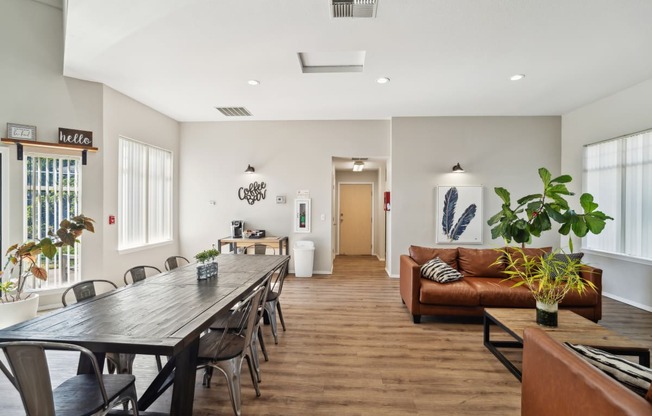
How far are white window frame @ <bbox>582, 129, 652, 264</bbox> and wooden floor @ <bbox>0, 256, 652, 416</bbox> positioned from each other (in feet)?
3.06

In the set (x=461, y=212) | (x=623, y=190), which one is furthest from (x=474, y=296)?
(x=623, y=190)

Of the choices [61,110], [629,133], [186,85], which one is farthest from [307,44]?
[629,133]

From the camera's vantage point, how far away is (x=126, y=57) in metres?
3.42

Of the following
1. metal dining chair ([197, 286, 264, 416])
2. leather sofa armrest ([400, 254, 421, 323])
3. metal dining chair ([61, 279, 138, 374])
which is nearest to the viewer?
metal dining chair ([197, 286, 264, 416])

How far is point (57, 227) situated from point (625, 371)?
564cm

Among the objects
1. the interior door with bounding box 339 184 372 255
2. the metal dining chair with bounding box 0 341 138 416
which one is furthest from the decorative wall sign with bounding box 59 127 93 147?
the interior door with bounding box 339 184 372 255

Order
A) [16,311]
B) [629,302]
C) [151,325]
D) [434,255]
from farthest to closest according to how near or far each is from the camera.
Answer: [629,302] < [434,255] < [16,311] < [151,325]

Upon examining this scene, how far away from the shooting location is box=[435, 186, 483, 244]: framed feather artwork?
18.2 ft

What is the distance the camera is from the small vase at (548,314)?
2.41 metres

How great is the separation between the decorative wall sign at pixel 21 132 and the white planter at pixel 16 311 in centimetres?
198

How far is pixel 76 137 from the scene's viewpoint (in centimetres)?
400

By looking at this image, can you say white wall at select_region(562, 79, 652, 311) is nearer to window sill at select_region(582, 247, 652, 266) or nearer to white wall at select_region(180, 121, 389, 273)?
window sill at select_region(582, 247, 652, 266)

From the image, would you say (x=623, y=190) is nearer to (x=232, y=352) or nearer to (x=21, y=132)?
(x=232, y=352)

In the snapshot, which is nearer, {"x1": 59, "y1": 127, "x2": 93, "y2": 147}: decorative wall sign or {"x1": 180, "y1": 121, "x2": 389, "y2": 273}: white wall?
{"x1": 59, "y1": 127, "x2": 93, "y2": 147}: decorative wall sign
